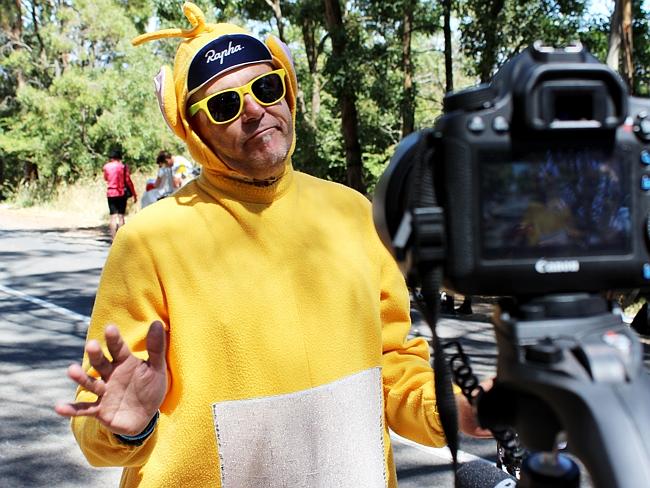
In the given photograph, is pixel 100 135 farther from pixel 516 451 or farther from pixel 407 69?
pixel 516 451

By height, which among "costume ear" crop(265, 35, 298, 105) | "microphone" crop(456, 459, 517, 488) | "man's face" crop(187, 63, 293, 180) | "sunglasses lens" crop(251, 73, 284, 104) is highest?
"costume ear" crop(265, 35, 298, 105)

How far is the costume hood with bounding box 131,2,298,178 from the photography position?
192cm

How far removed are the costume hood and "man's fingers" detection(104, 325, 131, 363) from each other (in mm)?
554

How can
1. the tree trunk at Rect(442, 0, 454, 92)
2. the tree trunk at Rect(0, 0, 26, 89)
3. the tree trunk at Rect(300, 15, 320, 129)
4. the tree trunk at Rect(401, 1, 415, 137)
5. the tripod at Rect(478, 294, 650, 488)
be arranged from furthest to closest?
the tree trunk at Rect(0, 0, 26, 89), the tree trunk at Rect(300, 15, 320, 129), the tree trunk at Rect(401, 1, 415, 137), the tree trunk at Rect(442, 0, 454, 92), the tripod at Rect(478, 294, 650, 488)

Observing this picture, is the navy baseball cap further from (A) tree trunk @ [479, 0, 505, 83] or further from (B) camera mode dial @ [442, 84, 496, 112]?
(A) tree trunk @ [479, 0, 505, 83]

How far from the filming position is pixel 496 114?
958mm

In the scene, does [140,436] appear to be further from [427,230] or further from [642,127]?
[642,127]

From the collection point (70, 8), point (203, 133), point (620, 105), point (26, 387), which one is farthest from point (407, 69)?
point (70, 8)

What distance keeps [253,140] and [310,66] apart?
1869cm

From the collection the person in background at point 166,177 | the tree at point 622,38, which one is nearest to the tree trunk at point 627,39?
the tree at point 622,38

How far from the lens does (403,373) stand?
6.22 feet

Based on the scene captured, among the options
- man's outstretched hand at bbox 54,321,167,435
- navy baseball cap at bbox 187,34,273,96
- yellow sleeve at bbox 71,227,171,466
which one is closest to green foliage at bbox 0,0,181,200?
navy baseball cap at bbox 187,34,273,96

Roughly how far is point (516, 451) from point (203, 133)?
3.42ft

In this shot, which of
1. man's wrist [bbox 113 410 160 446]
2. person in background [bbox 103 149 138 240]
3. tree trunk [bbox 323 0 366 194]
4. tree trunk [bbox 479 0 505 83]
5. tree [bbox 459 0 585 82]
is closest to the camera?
man's wrist [bbox 113 410 160 446]
